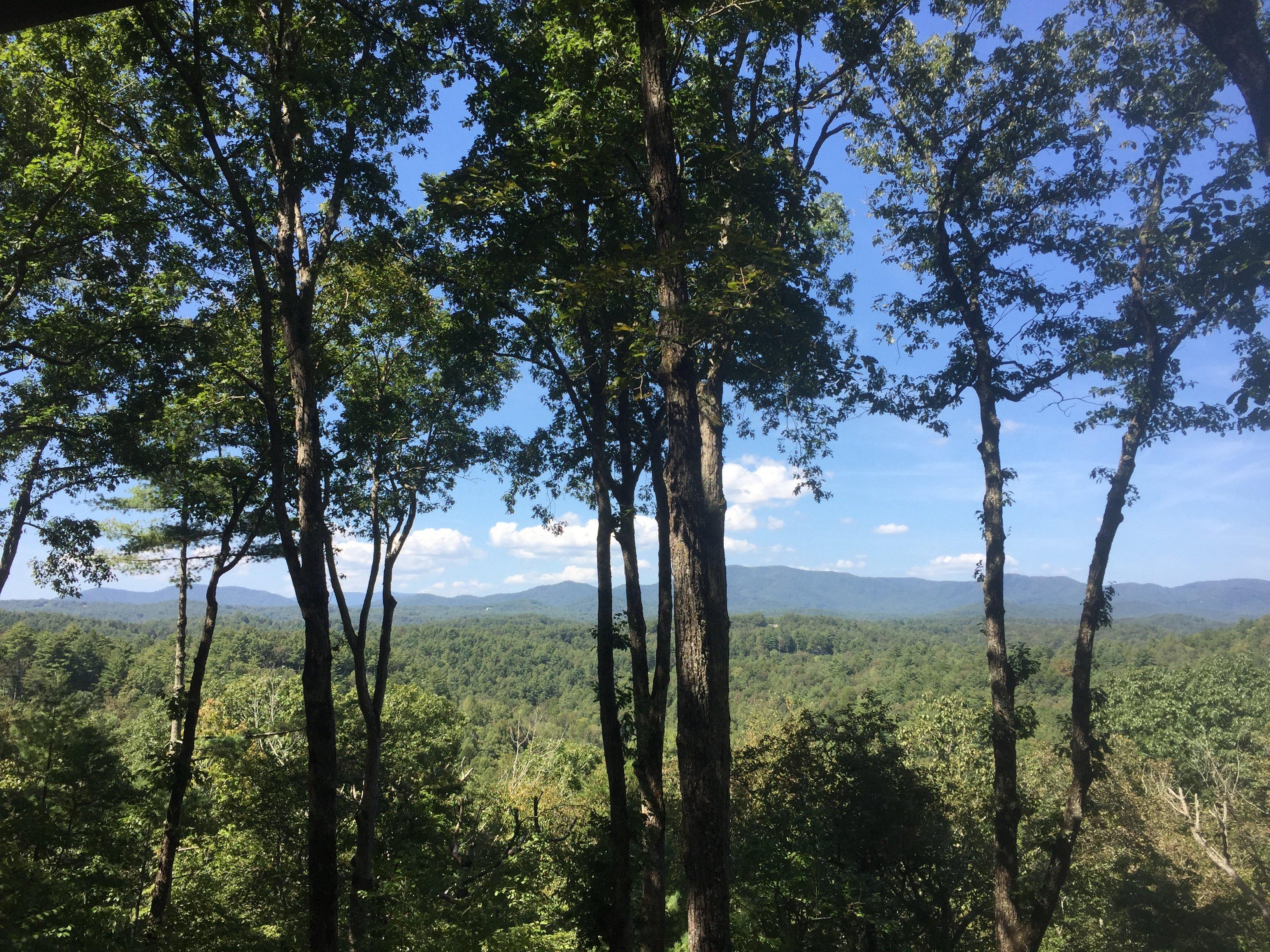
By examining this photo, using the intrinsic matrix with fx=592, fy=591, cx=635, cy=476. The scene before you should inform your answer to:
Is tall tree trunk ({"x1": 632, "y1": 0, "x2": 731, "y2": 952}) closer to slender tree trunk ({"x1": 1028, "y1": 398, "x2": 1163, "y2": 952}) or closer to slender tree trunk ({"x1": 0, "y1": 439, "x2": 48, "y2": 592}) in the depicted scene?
slender tree trunk ({"x1": 1028, "y1": 398, "x2": 1163, "y2": 952})

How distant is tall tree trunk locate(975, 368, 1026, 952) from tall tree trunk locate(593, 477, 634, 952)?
5065 millimetres

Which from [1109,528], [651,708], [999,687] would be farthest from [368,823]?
[1109,528]

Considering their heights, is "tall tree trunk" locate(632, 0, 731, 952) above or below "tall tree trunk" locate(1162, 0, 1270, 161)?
below

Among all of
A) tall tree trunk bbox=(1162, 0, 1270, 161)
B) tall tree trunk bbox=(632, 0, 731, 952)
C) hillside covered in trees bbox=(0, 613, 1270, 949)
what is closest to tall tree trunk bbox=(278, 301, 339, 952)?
hillside covered in trees bbox=(0, 613, 1270, 949)

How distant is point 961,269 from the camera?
9992 mm

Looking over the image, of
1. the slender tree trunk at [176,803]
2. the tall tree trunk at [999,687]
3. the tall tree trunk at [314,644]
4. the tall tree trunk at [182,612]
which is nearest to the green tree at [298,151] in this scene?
the tall tree trunk at [314,644]

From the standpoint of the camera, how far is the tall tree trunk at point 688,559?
13.5 feet

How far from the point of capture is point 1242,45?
20.6 ft

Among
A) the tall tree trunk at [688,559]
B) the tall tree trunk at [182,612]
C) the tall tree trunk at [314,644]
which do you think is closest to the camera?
the tall tree trunk at [688,559]

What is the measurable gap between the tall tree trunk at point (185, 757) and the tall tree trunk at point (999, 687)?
34.8 feet

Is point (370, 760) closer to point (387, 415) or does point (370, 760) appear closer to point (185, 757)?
point (185, 757)

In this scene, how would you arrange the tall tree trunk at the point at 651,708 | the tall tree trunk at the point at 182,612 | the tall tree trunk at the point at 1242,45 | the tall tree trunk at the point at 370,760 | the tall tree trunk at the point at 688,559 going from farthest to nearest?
the tall tree trunk at the point at 182,612
the tall tree trunk at the point at 370,760
the tall tree trunk at the point at 651,708
the tall tree trunk at the point at 1242,45
the tall tree trunk at the point at 688,559

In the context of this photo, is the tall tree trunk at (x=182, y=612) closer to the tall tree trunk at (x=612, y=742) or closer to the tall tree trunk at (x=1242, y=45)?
the tall tree trunk at (x=612, y=742)

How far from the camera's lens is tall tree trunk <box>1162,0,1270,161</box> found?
6211 millimetres
